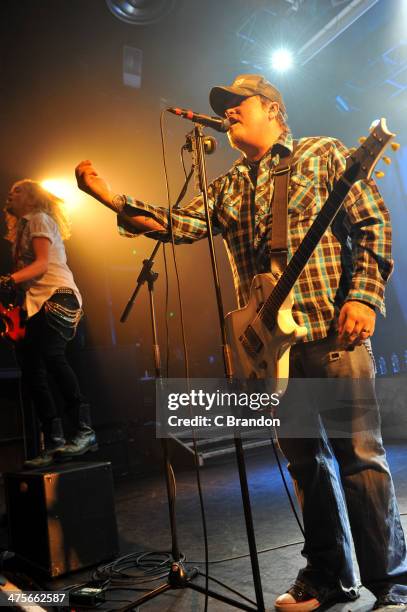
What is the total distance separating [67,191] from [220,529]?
4571 millimetres

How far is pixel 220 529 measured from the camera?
9.12 feet

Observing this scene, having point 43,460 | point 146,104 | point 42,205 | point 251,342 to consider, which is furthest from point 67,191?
point 251,342

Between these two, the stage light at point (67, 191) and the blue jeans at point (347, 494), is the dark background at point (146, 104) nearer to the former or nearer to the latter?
the stage light at point (67, 191)

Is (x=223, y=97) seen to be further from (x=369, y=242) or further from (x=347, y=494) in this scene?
(x=347, y=494)

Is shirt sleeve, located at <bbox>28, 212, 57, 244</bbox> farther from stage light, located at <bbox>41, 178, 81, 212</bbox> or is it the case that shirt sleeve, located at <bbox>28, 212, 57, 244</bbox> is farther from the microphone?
stage light, located at <bbox>41, 178, 81, 212</bbox>

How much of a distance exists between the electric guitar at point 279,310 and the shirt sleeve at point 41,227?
1.77 metres

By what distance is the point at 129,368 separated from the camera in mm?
5195

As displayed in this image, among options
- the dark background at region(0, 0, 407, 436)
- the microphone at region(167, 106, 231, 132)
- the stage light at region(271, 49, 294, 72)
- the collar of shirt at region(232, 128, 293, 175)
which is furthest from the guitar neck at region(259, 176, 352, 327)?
the stage light at region(271, 49, 294, 72)

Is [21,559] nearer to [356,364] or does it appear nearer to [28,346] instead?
[28,346]

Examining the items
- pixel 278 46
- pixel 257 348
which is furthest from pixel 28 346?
pixel 278 46

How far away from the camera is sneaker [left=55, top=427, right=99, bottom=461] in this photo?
279cm

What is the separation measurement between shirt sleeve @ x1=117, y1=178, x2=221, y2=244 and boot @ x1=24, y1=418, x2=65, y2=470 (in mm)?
1549

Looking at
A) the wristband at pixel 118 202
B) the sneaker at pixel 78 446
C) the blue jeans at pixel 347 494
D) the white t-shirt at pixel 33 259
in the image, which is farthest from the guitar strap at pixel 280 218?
the sneaker at pixel 78 446

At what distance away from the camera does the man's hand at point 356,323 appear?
1480 millimetres
